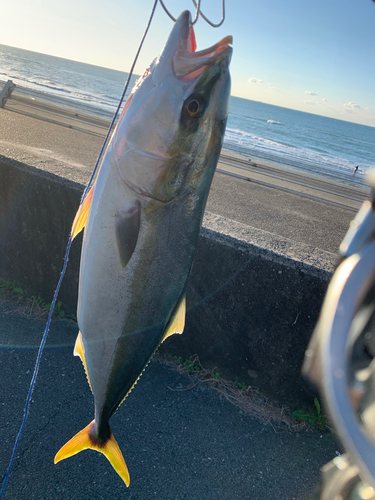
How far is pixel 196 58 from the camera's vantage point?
4.56ft

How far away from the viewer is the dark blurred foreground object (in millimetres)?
516

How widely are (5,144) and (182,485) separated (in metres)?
3.52

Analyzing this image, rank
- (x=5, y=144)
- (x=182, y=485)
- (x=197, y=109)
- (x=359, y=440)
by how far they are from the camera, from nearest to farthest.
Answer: (x=359, y=440), (x=197, y=109), (x=182, y=485), (x=5, y=144)

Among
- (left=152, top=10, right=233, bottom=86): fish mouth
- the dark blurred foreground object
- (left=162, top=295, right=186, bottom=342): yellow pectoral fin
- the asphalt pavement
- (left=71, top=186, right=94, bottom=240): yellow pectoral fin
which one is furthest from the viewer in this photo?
the asphalt pavement

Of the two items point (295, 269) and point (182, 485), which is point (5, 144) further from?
point (182, 485)

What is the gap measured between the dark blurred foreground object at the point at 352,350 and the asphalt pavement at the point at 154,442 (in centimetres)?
198

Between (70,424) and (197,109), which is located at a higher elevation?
(197,109)

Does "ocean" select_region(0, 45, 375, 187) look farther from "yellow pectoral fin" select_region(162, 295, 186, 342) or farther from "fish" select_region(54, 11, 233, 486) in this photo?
"yellow pectoral fin" select_region(162, 295, 186, 342)

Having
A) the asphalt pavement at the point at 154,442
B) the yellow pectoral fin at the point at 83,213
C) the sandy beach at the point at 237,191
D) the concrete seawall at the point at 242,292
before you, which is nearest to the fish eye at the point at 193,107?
the yellow pectoral fin at the point at 83,213

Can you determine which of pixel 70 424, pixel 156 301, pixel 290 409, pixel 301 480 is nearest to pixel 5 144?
pixel 70 424

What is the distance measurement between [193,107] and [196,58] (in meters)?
0.17

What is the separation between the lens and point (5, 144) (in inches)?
151

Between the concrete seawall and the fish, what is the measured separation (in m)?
1.20

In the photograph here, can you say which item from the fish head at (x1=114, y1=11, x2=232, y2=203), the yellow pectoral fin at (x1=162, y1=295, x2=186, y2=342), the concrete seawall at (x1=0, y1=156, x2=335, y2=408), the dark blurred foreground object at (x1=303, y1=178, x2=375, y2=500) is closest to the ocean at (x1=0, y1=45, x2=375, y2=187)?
the dark blurred foreground object at (x1=303, y1=178, x2=375, y2=500)
